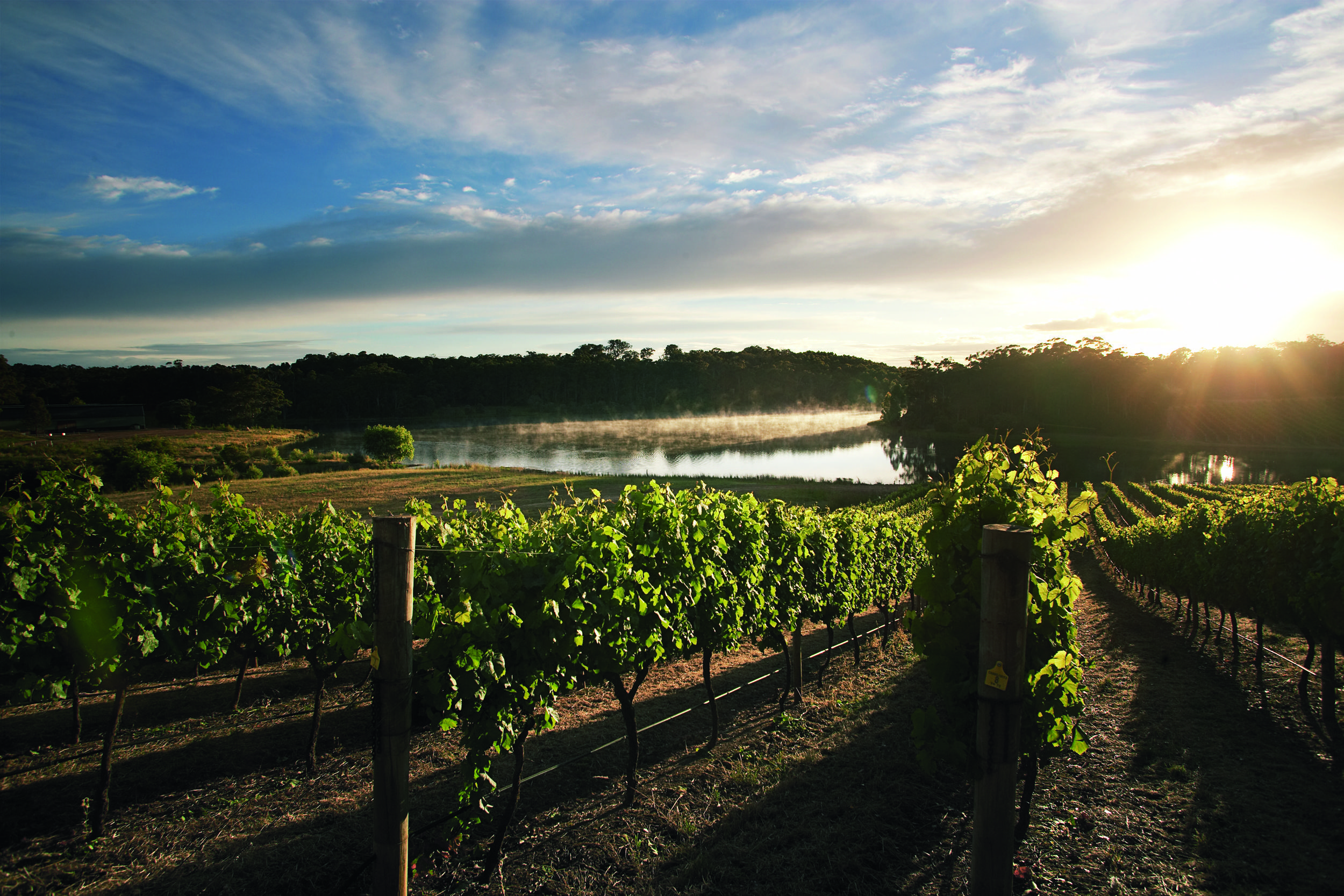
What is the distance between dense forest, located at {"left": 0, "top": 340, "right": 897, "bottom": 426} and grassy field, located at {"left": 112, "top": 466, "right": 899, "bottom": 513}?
185ft

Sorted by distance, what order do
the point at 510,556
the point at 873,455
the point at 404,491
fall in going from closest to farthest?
the point at 510,556
the point at 404,491
the point at 873,455

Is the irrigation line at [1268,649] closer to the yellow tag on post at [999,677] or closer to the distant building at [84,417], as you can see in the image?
the yellow tag on post at [999,677]

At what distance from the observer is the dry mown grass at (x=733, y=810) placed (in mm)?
4836

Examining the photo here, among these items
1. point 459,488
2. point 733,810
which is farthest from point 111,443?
point 733,810

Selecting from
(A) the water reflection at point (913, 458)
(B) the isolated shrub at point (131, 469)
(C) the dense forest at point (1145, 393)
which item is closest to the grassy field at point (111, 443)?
(B) the isolated shrub at point (131, 469)

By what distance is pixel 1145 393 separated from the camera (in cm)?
11581

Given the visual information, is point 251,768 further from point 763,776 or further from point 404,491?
point 404,491

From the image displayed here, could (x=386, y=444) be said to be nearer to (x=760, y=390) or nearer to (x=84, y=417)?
(x=84, y=417)

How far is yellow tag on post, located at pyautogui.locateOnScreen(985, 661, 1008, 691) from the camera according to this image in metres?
3.44

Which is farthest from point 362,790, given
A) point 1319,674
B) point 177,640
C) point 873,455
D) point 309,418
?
point 309,418

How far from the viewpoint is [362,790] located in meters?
6.41

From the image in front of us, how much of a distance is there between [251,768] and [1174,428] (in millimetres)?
135139

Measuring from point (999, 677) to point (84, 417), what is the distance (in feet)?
324

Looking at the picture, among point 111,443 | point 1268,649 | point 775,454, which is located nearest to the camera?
point 1268,649
